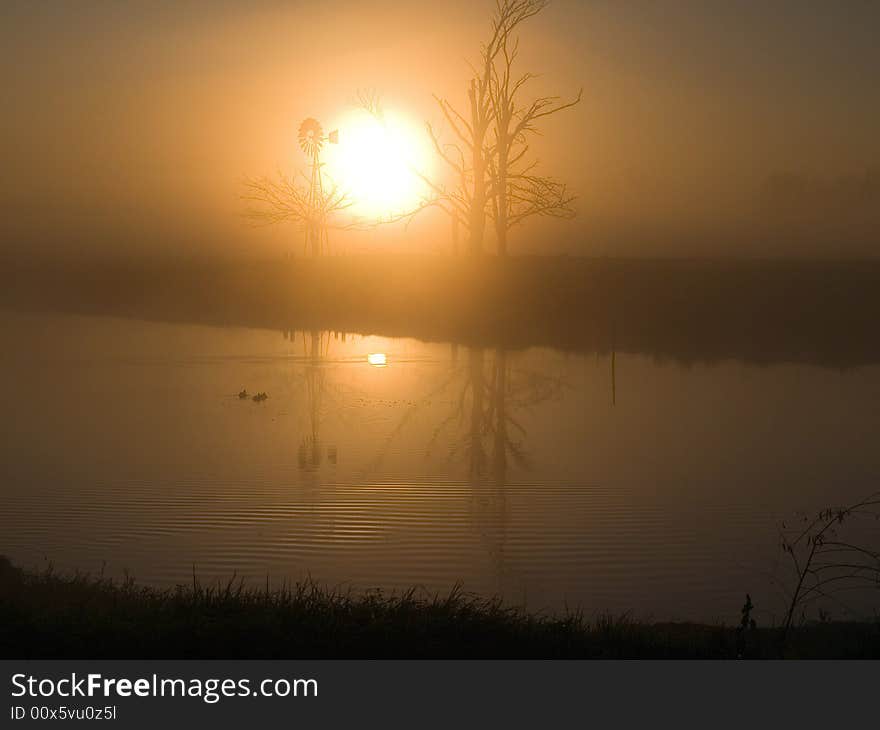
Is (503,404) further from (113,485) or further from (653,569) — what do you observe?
(653,569)

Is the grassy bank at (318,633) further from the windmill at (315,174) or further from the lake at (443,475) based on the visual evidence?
the windmill at (315,174)

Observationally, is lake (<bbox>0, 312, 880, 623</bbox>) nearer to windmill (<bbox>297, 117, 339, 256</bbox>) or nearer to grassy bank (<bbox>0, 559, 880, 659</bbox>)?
grassy bank (<bbox>0, 559, 880, 659</bbox>)

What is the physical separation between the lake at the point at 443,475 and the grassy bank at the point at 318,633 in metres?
1.48

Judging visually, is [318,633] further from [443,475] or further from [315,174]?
[315,174]

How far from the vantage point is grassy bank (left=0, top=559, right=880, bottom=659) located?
17.3ft

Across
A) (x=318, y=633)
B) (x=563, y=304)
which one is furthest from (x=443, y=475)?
(x=563, y=304)

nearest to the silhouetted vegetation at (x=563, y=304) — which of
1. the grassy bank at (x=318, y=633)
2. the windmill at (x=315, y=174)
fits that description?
the windmill at (x=315, y=174)

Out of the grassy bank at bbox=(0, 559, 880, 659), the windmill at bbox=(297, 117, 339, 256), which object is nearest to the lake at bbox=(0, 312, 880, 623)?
the grassy bank at bbox=(0, 559, 880, 659)

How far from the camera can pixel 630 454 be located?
1370 cm

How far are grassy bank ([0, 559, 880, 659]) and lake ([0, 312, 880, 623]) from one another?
1480mm

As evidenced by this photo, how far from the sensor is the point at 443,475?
12.4 meters

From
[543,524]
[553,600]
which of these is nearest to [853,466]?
[543,524]

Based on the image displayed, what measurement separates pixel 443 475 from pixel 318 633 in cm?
690

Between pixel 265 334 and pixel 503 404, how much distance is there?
18473 mm
